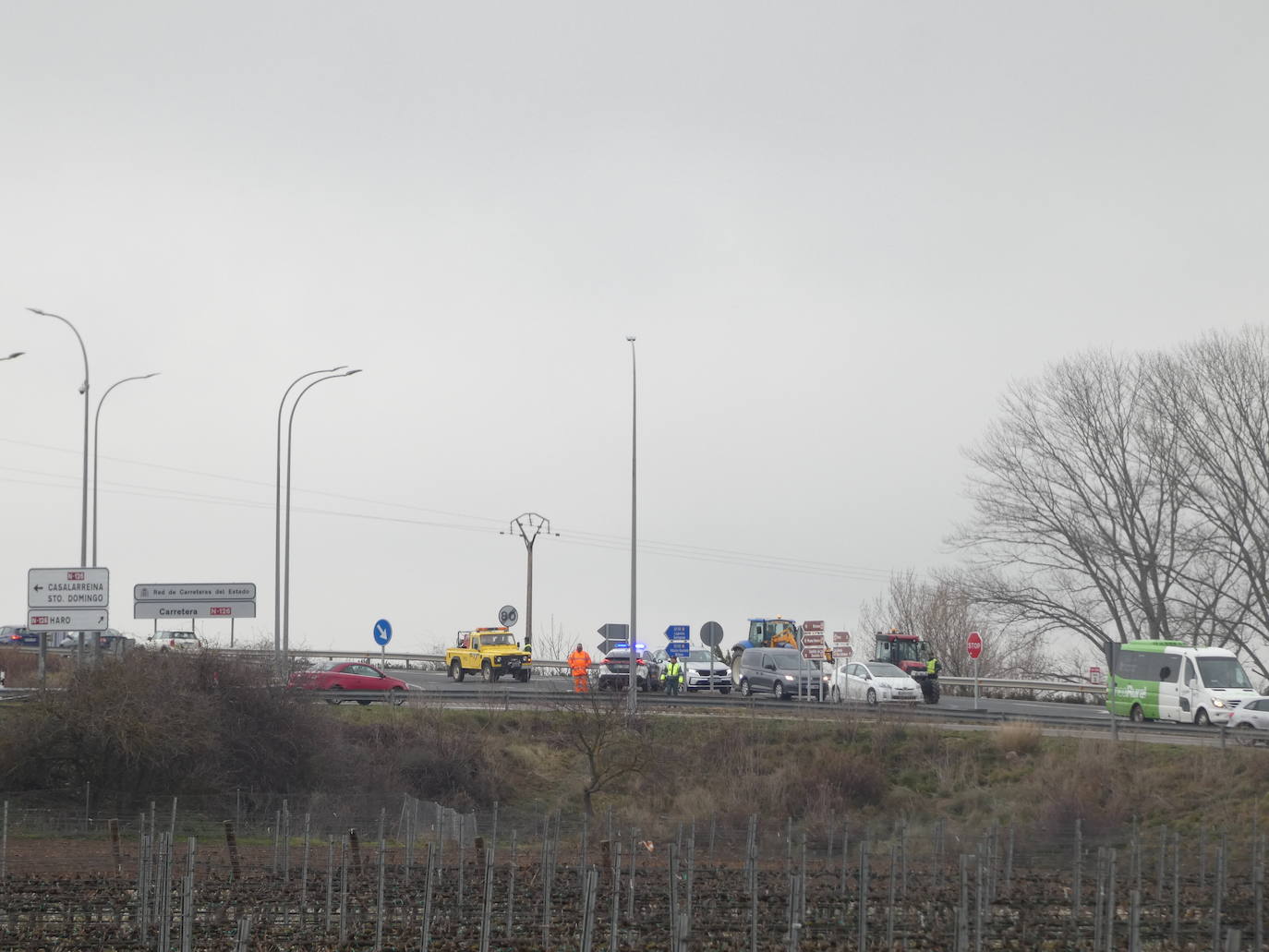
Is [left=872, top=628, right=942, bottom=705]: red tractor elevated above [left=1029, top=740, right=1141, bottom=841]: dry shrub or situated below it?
above

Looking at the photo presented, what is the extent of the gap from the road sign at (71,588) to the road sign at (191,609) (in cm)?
339

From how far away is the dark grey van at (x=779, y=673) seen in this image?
50.9m

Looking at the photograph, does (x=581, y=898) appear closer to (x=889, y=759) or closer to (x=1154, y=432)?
(x=889, y=759)

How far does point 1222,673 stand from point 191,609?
27536mm

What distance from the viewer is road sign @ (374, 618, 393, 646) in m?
51.8

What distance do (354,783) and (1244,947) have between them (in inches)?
938

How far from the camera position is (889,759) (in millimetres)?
40094

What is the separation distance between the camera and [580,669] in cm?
5012

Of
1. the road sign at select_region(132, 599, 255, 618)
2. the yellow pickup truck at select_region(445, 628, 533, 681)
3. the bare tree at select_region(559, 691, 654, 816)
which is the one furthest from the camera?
the yellow pickup truck at select_region(445, 628, 533, 681)

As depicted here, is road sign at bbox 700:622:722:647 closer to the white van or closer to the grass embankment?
the grass embankment

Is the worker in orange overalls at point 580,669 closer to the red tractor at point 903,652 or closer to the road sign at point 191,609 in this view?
the road sign at point 191,609

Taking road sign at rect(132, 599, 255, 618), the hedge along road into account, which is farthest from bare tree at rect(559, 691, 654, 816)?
road sign at rect(132, 599, 255, 618)

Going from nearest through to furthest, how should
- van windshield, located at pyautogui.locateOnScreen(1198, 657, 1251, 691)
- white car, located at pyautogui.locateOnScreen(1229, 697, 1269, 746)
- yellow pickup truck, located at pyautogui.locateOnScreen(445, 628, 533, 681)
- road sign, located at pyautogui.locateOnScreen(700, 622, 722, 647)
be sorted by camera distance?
white car, located at pyautogui.locateOnScreen(1229, 697, 1269, 746), van windshield, located at pyautogui.locateOnScreen(1198, 657, 1251, 691), road sign, located at pyautogui.locateOnScreen(700, 622, 722, 647), yellow pickup truck, located at pyautogui.locateOnScreen(445, 628, 533, 681)

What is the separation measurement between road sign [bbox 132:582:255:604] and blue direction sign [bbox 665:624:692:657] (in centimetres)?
1545
